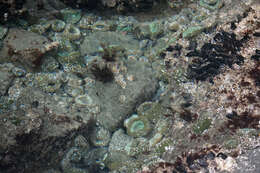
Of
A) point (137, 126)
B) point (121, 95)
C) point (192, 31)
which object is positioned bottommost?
point (137, 126)

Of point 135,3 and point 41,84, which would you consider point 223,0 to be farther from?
point 41,84

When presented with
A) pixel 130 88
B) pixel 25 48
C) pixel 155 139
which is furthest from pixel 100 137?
pixel 25 48

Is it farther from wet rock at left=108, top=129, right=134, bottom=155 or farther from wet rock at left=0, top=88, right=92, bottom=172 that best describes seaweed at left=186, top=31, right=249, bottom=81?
wet rock at left=0, top=88, right=92, bottom=172

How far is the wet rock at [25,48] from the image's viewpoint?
4695 mm

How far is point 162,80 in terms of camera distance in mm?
5145

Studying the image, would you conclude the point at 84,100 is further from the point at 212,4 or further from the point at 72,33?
the point at 212,4

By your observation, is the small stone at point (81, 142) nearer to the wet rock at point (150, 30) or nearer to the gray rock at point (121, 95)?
the gray rock at point (121, 95)

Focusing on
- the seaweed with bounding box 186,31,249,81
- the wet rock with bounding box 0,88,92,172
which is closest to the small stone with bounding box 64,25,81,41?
the wet rock with bounding box 0,88,92,172

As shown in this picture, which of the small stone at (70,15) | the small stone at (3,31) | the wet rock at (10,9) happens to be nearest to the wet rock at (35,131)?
the small stone at (3,31)

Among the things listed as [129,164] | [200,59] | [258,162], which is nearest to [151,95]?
[200,59]

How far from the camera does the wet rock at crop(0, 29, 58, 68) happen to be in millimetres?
4695

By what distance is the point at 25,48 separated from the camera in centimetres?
467

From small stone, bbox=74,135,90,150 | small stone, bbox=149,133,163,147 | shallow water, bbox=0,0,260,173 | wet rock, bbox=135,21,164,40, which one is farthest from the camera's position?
wet rock, bbox=135,21,164,40

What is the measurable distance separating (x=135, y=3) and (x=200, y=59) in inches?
93.1
